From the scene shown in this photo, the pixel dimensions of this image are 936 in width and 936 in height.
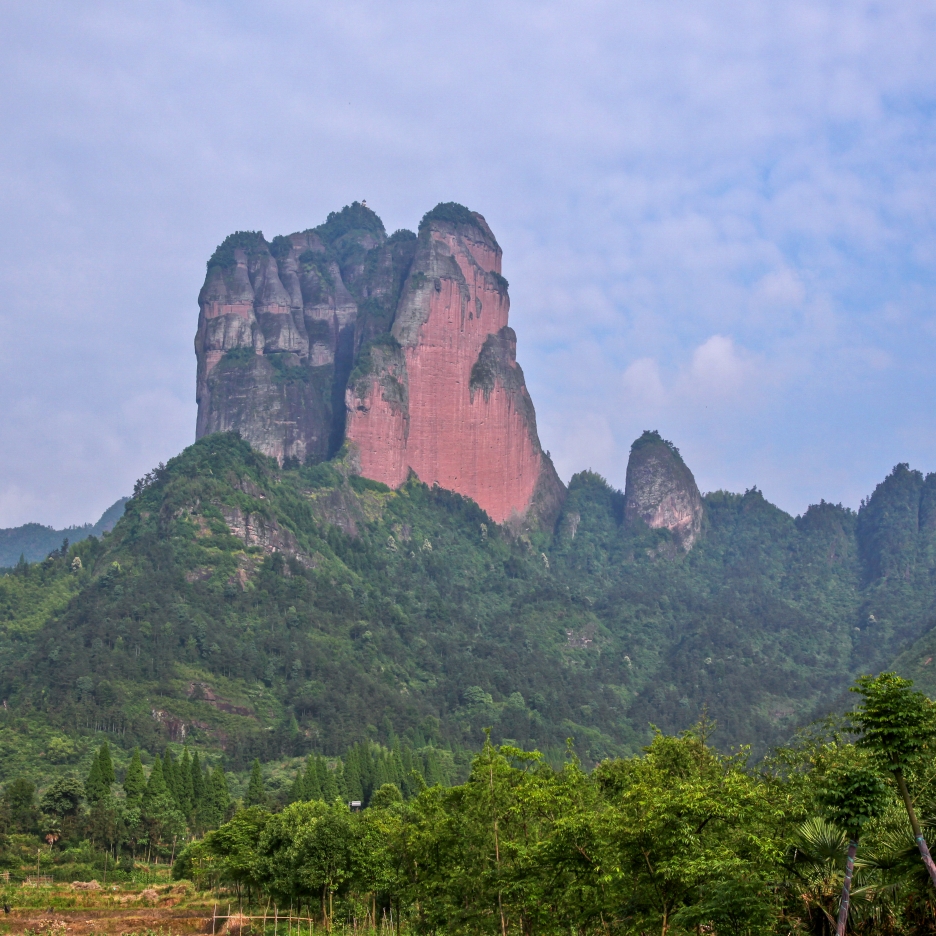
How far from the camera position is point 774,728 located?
6299 inches

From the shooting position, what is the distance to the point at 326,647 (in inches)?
5659

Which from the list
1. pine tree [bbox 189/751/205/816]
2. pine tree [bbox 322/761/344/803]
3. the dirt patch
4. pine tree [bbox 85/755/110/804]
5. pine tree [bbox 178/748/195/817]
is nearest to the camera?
the dirt patch

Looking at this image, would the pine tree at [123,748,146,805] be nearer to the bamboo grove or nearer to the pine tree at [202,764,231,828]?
the pine tree at [202,764,231,828]

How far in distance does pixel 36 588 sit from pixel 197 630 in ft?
106

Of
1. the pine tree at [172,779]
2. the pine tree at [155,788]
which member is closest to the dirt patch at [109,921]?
the pine tree at [155,788]

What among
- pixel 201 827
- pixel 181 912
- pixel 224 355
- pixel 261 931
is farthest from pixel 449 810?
pixel 224 355

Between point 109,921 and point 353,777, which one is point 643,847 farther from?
point 353,777

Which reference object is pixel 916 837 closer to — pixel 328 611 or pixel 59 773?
pixel 59 773

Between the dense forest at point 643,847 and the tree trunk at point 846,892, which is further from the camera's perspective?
the dense forest at point 643,847

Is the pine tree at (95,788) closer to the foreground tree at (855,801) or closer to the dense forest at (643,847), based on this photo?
the dense forest at (643,847)

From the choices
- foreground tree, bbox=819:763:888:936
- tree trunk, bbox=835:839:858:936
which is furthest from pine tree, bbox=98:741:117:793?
tree trunk, bbox=835:839:858:936

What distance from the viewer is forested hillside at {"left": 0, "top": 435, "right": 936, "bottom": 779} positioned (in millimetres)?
117500

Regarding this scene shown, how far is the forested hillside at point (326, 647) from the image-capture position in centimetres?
11750

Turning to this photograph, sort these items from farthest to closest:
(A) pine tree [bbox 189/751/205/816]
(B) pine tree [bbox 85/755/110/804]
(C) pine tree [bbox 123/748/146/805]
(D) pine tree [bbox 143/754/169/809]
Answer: (A) pine tree [bbox 189/751/205/816] < (C) pine tree [bbox 123/748/146/805] < (D) pine tree [bbox 143/754/169/809] < (B) pine tree [bbox 85/755/110/804]
